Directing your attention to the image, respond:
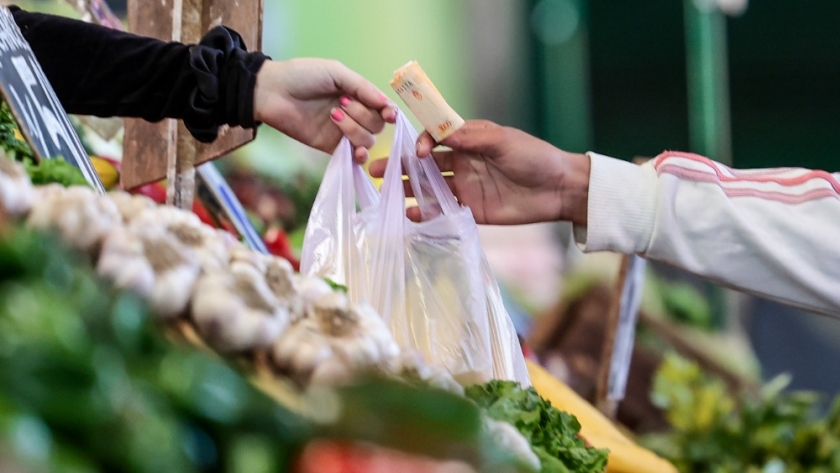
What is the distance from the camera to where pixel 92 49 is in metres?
1.26

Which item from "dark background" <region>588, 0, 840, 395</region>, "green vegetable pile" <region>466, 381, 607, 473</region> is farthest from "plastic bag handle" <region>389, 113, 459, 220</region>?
"dark background" <region>588, 0, 840, 395</region>

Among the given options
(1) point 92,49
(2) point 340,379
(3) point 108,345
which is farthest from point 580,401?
(3) point 108,345

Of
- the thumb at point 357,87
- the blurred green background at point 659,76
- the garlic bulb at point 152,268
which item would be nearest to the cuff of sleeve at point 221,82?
the thumb at point 357,87

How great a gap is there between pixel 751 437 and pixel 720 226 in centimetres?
101

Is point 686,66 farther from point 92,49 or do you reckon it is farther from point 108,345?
point 108,345

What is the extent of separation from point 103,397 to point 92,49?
1015mm

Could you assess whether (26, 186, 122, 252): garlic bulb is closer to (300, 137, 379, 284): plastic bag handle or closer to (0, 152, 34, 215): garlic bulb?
(0, 152, 34, 215): garlic bulb

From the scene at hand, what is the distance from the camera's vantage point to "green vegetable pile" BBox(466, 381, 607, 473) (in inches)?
27.4

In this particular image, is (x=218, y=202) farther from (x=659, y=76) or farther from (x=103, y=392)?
(x=659, y=76)

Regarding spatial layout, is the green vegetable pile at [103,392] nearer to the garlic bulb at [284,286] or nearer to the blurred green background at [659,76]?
the garlic bulb at [284,286]

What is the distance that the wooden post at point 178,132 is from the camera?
1.32m

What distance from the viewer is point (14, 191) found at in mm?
A: 542

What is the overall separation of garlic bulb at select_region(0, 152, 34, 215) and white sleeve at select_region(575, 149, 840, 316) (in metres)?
0.92

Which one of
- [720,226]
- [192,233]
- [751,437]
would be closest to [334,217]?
[192,233]
